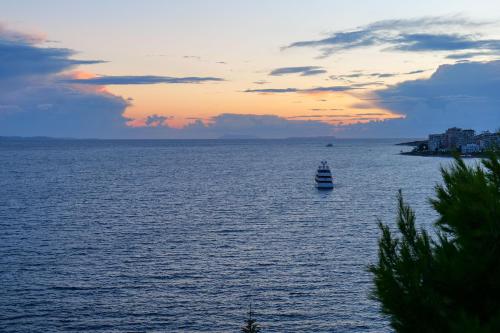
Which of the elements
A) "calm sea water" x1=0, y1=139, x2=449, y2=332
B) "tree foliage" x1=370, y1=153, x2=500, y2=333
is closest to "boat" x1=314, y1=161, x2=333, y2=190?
"calm sea water" x1=0, y1=139, x2=449, y2=332

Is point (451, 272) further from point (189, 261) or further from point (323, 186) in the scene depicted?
point (323, 186)

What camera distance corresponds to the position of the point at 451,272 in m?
10.1

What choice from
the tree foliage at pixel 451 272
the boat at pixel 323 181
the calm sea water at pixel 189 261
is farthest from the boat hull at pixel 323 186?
the tree foliage at pixel 451 272

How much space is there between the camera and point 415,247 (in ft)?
36.4

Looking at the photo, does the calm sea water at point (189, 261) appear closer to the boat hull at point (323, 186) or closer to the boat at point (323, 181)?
the boat hull at point (323, 186)

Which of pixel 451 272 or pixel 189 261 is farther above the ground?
pixel 451 272

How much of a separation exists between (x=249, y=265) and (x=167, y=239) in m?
15.8

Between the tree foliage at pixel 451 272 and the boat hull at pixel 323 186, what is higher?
the tree foliage at pixel 451 272

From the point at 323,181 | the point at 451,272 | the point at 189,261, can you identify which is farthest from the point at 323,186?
the point at 451,272

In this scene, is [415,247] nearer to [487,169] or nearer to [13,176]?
[487,169]

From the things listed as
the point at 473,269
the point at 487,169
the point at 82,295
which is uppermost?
the point at 487,169

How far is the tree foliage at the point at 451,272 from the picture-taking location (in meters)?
10.0

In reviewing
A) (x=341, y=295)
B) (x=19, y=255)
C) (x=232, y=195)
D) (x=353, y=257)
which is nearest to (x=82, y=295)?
(x=19, y=255)

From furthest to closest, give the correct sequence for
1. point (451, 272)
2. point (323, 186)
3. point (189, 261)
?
point (323, 186) < point (189, 261) < point (451, 272)
